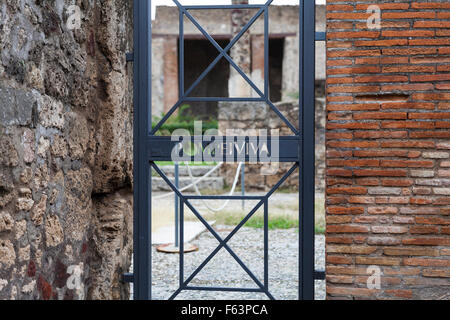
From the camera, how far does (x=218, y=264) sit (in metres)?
5.01

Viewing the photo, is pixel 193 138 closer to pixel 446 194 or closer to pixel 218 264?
pixel 446 194

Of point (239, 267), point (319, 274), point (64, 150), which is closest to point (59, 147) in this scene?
point (64, 150)

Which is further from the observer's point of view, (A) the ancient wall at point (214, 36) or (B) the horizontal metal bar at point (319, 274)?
(A) the ancient wall at point (214, 36)

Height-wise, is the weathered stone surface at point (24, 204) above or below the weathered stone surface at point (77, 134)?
below

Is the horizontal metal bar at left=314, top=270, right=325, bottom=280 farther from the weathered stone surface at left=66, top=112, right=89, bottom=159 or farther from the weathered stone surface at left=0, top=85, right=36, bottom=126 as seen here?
the weathered stone surface at left=0, top=85, right=36, bottom=126

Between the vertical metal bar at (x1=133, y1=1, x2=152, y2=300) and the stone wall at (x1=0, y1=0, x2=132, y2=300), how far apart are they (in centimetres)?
10

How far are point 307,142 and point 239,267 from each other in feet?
7.91

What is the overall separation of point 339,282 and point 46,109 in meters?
1.78

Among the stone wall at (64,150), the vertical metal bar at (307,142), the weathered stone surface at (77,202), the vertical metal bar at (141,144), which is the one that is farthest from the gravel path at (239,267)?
the weathered stone surface at (77,202)

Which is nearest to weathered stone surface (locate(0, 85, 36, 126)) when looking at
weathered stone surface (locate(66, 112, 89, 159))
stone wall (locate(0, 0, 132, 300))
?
stone wall (locate(0, 0, 132, 300))

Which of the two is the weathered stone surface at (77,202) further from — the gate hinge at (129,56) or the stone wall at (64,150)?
the gate hinge at (129,56)

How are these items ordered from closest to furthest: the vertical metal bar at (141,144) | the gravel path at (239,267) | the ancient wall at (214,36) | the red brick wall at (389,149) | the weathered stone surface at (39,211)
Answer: the weathered stone surface at (39,211)
the red brick wall at (389,149)
the vertical metal bar at (141,144)
the gravel path at (239,267)
the ancient wall at (214,36)

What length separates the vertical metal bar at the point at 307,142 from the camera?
2.81m

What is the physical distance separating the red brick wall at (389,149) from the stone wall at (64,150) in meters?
1.29
